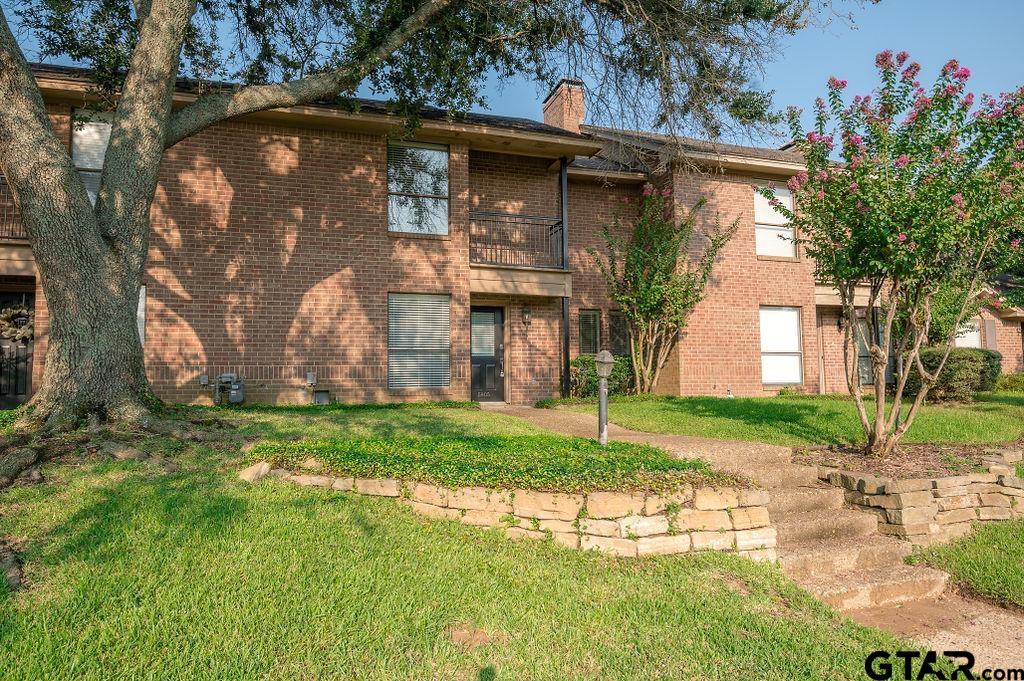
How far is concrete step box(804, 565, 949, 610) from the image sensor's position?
186 inches

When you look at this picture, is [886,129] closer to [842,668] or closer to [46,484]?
[842,668]

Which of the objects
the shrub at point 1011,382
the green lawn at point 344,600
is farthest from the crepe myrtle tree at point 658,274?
the green lawn at point 344,600

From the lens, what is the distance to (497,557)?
4398 mm

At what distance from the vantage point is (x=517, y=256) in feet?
47.3

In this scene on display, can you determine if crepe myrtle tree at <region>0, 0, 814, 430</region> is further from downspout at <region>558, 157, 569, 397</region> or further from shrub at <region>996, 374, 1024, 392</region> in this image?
shrub at <region>996, 374, 1024, 392</region>

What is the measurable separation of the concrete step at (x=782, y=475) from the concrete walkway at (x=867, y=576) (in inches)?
0.4

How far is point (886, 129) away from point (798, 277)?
959 centimetres

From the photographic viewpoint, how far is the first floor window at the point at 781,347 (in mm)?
15750

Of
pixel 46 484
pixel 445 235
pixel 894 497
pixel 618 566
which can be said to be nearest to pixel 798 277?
pixel 445 235

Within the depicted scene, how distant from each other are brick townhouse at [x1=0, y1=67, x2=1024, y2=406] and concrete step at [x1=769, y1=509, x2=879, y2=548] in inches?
252

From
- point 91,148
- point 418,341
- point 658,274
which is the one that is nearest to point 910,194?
point 658,274

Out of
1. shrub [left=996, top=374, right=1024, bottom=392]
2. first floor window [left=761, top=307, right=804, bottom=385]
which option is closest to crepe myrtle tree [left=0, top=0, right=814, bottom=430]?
first floor window [left=761, top=307, right=804, bottom=385]

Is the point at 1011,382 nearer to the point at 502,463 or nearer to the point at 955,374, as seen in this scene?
the point at 955,374

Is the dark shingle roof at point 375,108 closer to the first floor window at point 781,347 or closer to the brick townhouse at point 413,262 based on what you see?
the brick townhouse at point 413,262
